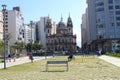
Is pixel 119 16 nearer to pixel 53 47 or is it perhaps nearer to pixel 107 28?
pixel 107 28

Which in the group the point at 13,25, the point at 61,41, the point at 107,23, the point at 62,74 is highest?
the point at 13,25

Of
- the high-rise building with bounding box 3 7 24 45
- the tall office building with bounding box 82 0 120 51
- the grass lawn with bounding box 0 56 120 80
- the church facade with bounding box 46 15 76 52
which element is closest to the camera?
the grass lawn with bounding box 0 56 120 80

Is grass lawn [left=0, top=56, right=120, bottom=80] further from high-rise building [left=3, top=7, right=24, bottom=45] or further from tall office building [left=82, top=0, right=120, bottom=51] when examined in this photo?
high-rise building [left=3, top=7, right=24, bottom=45]

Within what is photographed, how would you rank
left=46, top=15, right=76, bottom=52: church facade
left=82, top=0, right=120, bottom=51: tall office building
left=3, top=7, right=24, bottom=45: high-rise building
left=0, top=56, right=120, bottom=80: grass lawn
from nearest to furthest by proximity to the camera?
left=0, top=56, right=120, bottom=80: grass lawn < left=82, top=0, right=120, bottom=51: tall office building < left=46, top=15, right=76, bottom=52: church facade < left=3, top=7, right=24, bottom=45: high-rise building

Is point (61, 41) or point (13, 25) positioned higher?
point (13, 25)

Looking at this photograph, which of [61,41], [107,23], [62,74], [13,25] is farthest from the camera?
[13,25]

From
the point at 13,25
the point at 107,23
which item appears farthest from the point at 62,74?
the point at 13,25

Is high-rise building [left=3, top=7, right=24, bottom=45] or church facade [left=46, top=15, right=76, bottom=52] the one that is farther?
high-rise building [left=3, top=7, right=24, bottom=45]

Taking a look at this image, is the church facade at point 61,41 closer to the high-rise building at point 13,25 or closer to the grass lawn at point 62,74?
the high-rise building at point 13,25

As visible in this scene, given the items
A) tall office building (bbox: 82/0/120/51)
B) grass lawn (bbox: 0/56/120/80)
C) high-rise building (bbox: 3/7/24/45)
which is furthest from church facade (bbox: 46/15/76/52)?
grass lawn (bbox: 0/56/120/80)

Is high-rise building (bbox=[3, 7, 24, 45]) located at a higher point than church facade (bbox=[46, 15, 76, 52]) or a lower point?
higher

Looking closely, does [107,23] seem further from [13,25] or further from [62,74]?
[62,74]

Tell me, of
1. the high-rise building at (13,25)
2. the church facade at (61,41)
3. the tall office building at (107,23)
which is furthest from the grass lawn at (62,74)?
the high-rise building at (13,25)

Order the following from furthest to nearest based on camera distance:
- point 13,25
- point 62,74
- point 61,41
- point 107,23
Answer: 1. point 13,25
2. point 61,41
3. point 107,23
4. point 62,74
